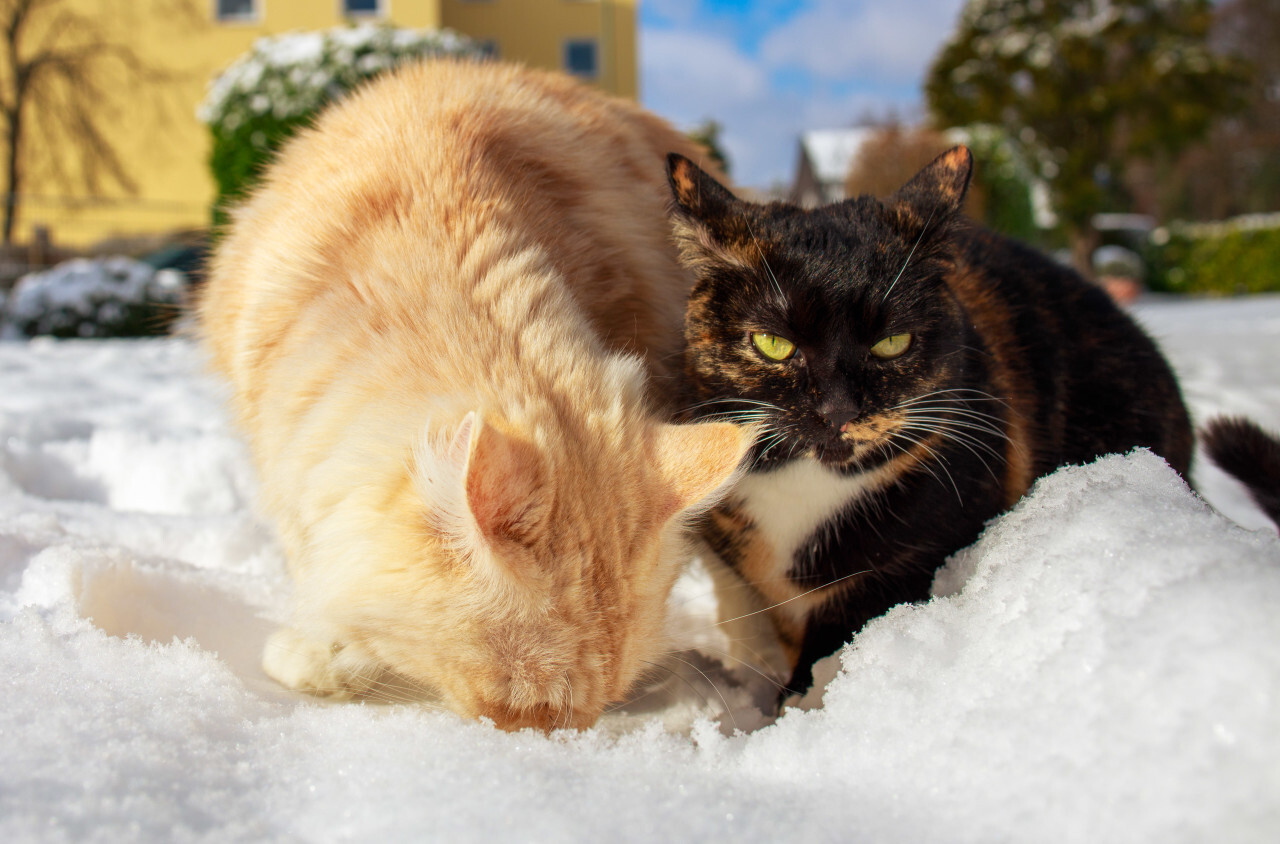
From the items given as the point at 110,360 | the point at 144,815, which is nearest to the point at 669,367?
the point at 144,815

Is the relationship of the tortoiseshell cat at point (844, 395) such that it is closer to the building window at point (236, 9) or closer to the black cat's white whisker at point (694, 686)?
the black cat's white whisker at point (694, 686)

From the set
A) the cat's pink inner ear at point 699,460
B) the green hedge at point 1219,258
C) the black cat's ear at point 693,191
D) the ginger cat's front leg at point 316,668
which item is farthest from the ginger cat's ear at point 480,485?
the green hedge at point 1219,258

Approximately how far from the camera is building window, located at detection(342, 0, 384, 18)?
17.7m

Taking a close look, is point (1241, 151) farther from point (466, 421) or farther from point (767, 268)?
point (466, 421)

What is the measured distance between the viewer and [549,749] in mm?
1197

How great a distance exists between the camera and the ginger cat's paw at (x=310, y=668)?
1577 mm

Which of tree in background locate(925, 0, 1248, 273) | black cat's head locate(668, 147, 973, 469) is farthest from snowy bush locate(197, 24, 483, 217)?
tree in background locate(925, 0, 1248, 273)

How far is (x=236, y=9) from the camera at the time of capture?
17953mm

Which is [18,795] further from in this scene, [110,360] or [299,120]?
[299,120]

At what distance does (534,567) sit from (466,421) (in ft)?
0.87

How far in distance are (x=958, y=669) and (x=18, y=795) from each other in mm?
1260

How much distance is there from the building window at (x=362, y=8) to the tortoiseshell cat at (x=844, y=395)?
62.6 feet

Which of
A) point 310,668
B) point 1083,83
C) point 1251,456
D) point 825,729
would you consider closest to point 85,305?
point 310,668

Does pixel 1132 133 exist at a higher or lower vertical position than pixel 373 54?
lower
